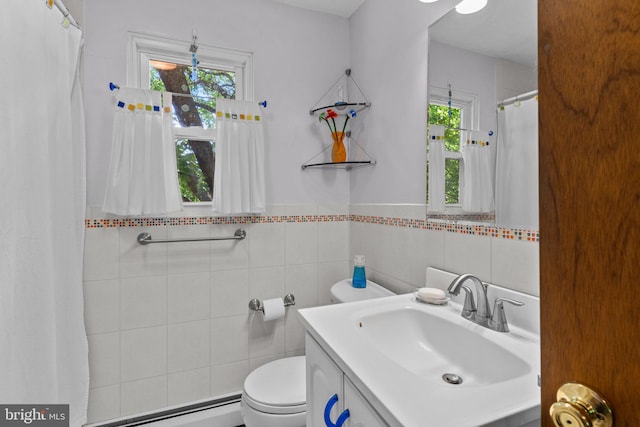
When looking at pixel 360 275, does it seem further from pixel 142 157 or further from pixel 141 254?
pixel 142 157

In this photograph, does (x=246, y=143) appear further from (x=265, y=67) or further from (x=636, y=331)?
(x=636, y=331)

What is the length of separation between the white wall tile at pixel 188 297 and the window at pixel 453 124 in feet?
4.41

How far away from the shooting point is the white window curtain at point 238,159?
1696 mm

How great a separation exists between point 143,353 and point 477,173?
5.97 feet

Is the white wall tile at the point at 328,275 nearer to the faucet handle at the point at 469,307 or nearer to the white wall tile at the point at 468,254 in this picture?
the white wall tile at the point at 468,254

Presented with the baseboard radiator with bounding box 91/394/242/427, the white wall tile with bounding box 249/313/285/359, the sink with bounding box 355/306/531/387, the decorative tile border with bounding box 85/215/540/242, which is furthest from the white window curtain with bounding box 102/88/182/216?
the sink with bounding box 355/306/531/387

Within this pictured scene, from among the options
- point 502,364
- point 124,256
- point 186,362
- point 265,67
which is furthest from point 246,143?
point 502,364

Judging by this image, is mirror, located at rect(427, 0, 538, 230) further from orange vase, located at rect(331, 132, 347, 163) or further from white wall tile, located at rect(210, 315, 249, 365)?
white wall tile, located at rect(210, 315, 249, 365)

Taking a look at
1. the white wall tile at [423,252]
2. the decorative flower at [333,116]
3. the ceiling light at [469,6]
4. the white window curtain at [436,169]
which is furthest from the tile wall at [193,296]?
the ceiling light at [469,6]

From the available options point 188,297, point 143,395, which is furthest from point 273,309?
point 143,395

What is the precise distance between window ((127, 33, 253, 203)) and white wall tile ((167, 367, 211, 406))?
3.17 feet

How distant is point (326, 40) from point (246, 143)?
2.91ft

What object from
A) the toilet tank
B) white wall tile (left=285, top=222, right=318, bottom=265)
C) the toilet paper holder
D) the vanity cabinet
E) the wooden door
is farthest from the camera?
white wall tile (left=285, top=222, right=318, bottom=265)

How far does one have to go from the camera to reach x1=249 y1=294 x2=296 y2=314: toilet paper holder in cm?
183
